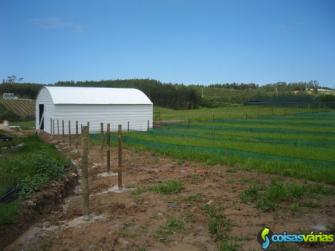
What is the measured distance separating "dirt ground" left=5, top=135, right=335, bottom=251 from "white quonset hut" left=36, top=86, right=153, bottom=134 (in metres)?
16.4

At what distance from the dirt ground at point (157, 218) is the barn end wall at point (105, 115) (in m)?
16.4

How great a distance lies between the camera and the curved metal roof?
2648 cm

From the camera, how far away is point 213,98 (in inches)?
2869

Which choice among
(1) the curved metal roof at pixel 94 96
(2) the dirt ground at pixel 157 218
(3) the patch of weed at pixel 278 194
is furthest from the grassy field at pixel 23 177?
(1) the curved metal roof at pixel 94 96

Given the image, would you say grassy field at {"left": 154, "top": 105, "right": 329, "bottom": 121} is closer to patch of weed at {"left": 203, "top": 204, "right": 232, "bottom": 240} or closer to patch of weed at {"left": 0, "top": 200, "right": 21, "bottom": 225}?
patch of weed at {"left": 203, "top": 204, "right": 232, "bottom": 240}

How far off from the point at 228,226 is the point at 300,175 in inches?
179

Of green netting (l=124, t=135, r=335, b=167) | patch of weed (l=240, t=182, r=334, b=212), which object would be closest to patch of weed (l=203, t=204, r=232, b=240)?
patch of weed (l=240, t=182, r=334, b=212)

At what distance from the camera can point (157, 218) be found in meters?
7.00

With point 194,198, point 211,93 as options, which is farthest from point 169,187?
point 211,93

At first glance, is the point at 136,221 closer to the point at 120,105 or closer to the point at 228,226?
the point at 228,226

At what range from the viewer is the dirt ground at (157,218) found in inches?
230

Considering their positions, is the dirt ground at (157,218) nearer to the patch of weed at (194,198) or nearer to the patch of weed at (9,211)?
the patch of weed at (194,198)

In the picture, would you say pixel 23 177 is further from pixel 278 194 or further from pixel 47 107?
pixel 47 107

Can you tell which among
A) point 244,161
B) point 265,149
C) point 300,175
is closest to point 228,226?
point 300,175
